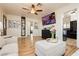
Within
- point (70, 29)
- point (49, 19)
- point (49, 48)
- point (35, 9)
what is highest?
point (35, 9)

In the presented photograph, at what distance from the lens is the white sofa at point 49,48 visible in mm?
1487

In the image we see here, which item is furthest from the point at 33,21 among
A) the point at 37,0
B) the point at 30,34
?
the point at 37,0

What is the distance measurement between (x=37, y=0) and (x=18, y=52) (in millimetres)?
819

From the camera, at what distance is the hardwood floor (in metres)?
1.48

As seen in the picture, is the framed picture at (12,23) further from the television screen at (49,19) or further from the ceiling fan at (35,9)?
the television screen at (49,19)

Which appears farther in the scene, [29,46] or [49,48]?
[29,46]

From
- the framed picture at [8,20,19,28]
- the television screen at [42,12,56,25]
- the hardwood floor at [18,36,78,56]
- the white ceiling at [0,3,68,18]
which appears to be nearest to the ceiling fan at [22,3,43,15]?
the white ceiling at [0,3,68,18]

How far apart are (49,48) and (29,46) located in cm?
33

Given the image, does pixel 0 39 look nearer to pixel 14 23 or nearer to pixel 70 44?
pixel 14 23

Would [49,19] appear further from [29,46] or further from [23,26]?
[29,46]

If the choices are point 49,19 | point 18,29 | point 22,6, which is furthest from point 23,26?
point 49,19

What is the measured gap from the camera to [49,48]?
150cm

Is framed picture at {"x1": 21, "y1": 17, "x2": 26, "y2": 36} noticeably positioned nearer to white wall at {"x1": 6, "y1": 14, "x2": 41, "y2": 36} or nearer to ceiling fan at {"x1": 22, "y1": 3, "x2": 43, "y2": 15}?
white wall at {"x1": 6, "y1": 14, "x2": 41, "y2": 36}

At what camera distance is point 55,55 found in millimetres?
1472
